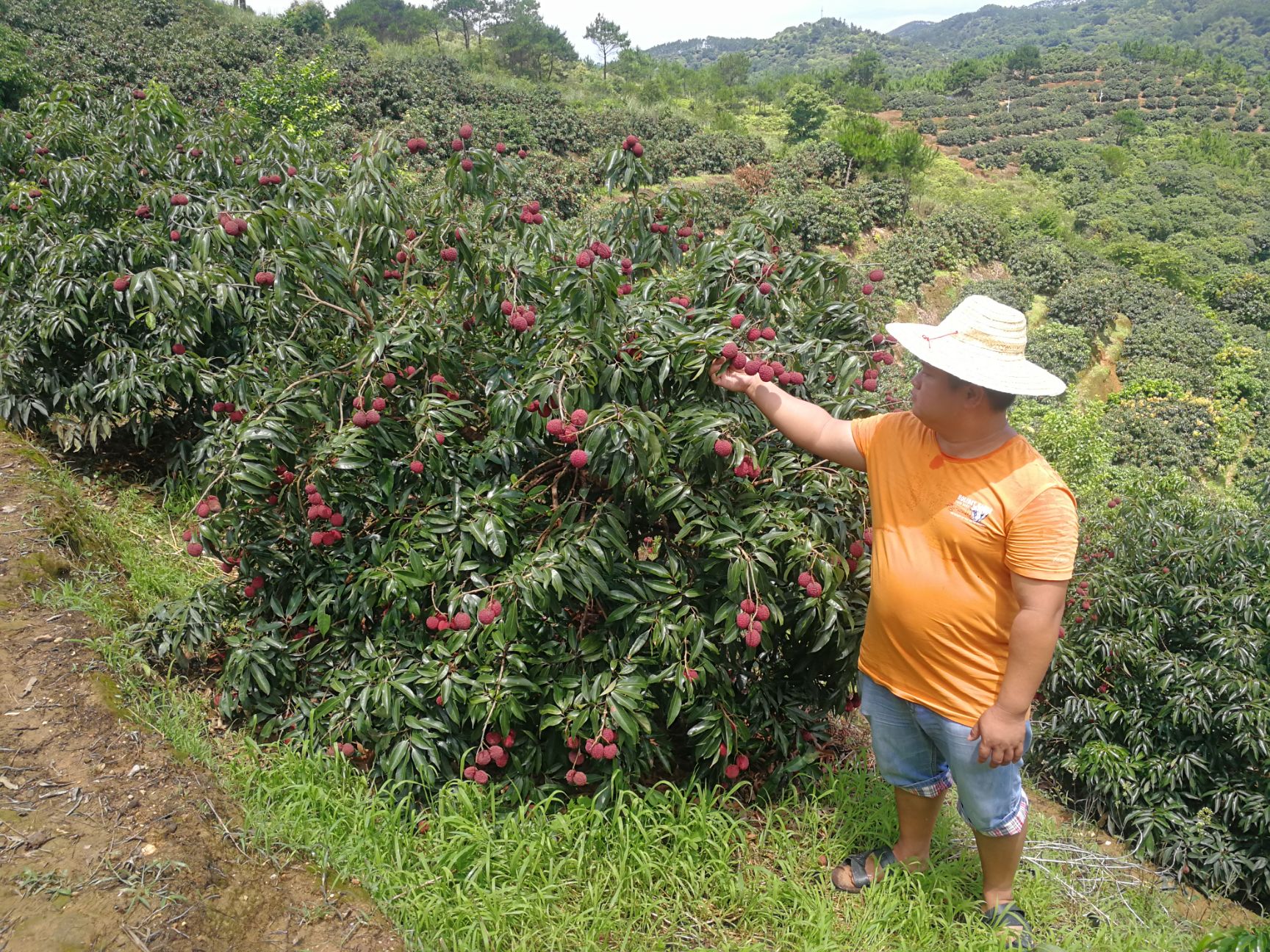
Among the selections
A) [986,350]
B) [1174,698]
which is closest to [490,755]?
[986,350]

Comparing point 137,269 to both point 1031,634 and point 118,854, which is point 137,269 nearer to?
point 118,854

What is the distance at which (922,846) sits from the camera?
215 cm

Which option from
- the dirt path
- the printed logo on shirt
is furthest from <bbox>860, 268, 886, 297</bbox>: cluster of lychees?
the dirt path

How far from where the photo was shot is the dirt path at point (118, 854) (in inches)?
64.8

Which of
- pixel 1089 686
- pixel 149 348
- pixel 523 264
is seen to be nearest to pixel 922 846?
pixel 523 264

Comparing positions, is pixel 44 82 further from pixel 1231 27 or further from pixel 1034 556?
pixel 1231 27

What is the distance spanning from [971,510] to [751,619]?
57 cm

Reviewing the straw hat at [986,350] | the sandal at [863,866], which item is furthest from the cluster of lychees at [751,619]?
the sandal at [863,866]

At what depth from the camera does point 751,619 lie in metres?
1.89

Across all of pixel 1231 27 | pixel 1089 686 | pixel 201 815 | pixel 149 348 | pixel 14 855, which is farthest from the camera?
pixel 1231 27

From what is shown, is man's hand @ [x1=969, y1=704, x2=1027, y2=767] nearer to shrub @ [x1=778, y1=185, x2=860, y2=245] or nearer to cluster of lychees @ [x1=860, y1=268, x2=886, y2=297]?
cluster of lychees @ [x1=860, y1=268, x2=886, y2=297]

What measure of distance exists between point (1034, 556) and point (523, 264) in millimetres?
1727

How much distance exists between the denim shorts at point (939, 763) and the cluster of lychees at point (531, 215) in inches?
70.6

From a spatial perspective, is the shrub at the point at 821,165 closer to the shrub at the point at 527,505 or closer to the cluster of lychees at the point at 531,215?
the cluster of lychees at the point at 531,215
